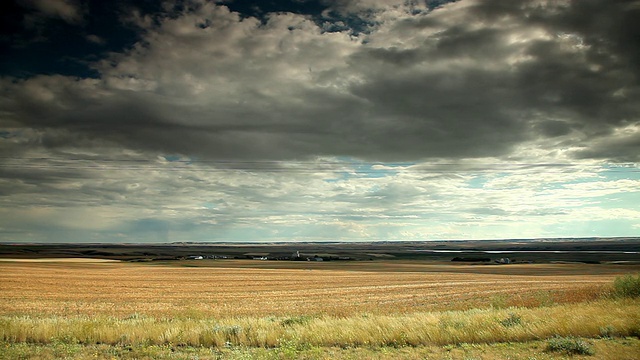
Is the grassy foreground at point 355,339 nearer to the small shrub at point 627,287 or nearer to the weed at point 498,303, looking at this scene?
the small shrub at point 627,287

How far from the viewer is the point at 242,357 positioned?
1213 cm

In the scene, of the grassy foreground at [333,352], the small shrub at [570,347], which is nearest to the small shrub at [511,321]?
the grassy foreground at [333,352]

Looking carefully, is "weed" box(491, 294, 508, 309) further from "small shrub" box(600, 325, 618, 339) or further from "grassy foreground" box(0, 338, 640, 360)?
"grassy foreground" box(0, 338, 640, 360)

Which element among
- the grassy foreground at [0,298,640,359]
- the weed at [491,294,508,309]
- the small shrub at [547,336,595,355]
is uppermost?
the small shrub at [547,336,595,355]

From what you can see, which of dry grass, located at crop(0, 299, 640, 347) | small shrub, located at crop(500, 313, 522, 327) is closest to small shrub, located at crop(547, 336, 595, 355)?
dry grass, located at crop(0, 299, 640, 347)

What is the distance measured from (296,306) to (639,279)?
74.7 feet

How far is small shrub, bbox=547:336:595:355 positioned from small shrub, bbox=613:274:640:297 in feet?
50.9

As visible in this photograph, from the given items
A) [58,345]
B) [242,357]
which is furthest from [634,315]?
[58,345]

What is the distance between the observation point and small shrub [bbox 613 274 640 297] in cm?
2506

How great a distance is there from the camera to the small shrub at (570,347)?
12297mm

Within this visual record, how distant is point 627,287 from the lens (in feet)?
84.6

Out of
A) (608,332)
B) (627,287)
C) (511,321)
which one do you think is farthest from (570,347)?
(627,287)

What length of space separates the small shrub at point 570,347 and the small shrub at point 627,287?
50.9 ft

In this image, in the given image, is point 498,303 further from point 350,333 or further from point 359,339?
point 359,339
